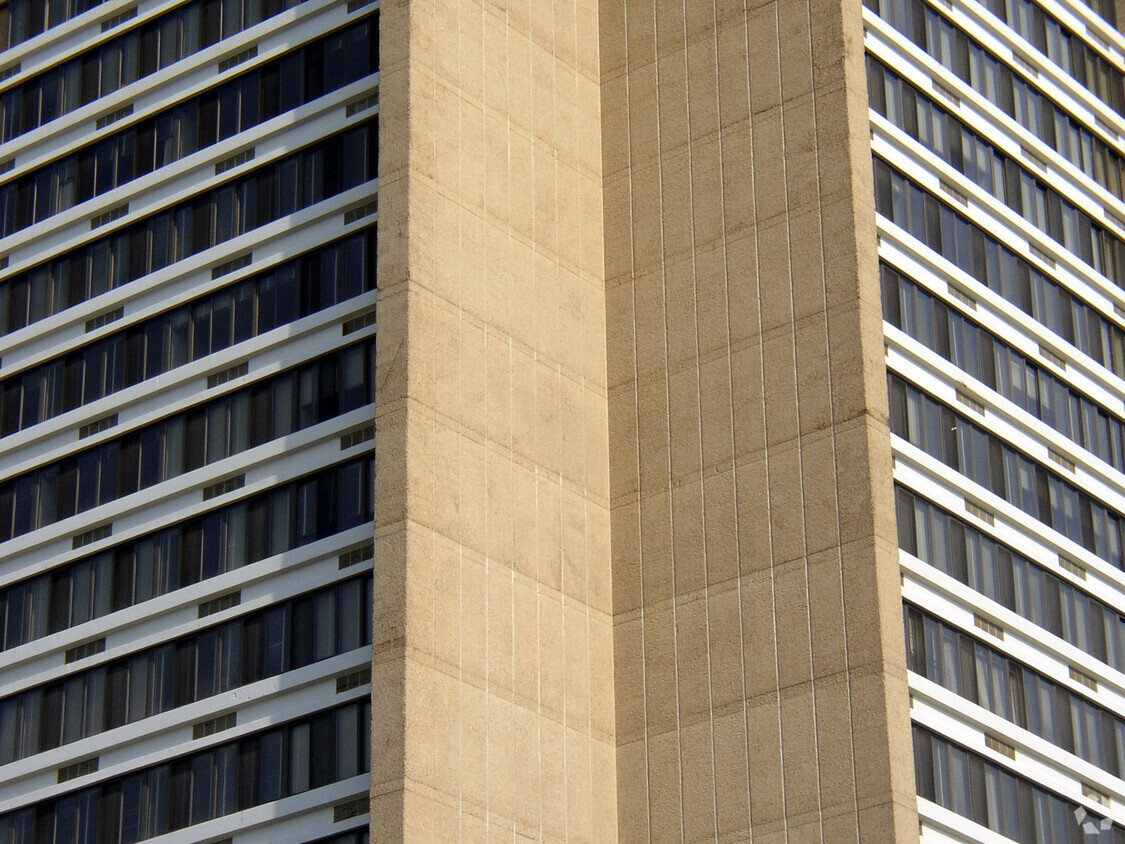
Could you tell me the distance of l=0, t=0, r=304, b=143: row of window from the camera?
210 feet

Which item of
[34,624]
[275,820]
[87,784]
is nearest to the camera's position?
[275,820]

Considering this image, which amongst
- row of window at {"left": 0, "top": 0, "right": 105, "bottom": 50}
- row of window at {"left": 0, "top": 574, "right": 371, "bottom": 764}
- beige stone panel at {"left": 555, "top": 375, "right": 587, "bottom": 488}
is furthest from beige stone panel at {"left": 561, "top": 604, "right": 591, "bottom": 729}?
row of window at {"left": 0, "top": 0, "right": 105, "bottom": 50}

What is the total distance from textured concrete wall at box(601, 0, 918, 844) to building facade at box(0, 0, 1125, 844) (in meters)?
0.11

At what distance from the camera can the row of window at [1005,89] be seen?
209ft

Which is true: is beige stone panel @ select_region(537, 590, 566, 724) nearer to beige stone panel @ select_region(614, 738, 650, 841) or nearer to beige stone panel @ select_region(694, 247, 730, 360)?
beige stone panel @ select_region(614, 738, 650, 841)

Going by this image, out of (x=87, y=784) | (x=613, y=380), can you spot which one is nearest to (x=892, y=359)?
(x=613, y=380)

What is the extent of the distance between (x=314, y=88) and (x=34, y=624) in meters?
15.6

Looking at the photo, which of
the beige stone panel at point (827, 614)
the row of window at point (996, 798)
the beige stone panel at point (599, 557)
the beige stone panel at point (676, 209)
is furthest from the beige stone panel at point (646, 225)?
the row of window at point (996, 798)

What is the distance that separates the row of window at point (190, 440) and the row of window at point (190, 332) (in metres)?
1.55

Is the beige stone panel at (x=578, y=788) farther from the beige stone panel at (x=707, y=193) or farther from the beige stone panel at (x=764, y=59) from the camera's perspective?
the beige stone panel at (x=764, y=59)

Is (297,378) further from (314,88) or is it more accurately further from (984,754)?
(984,754)

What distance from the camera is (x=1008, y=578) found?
58469 mm

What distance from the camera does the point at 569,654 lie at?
183ft

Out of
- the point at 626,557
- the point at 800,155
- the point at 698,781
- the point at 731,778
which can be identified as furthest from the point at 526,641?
the point at 800,155
